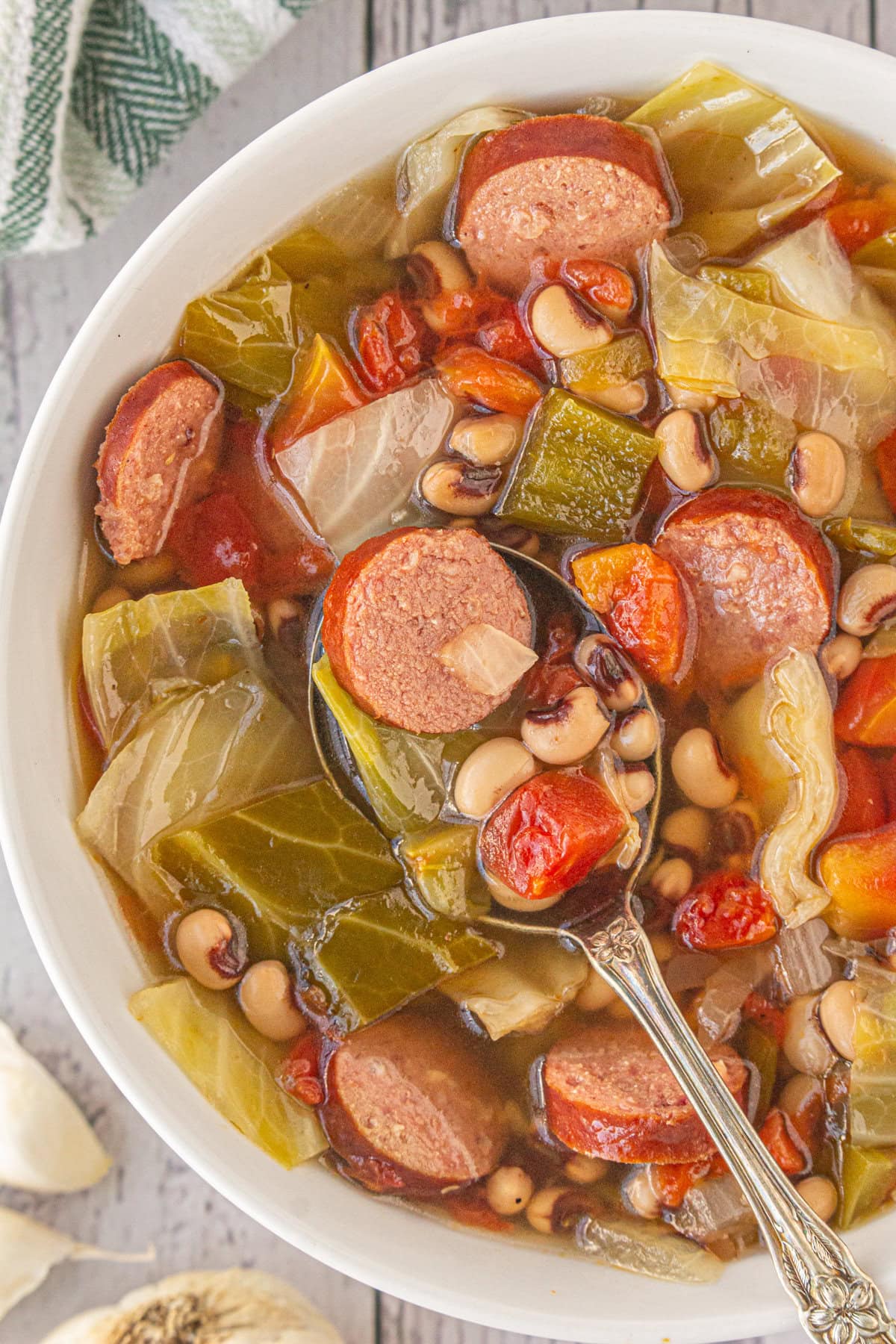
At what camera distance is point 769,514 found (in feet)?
6.68

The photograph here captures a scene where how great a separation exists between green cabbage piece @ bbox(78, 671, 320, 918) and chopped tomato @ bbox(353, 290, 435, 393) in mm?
617

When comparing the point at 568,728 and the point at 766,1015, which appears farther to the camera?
the point at 766,1015

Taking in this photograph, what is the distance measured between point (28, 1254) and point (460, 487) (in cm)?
191

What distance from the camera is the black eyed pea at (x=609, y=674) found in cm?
200

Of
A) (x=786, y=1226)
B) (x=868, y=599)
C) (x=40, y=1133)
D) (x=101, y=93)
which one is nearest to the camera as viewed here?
(x=786, y=1226)

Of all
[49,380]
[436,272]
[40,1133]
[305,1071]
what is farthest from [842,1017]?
[49,380]

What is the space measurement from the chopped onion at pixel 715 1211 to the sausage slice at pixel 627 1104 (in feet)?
0.25

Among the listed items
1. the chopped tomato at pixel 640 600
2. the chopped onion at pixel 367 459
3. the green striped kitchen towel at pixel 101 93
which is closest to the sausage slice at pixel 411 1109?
the chopped tomato at pixel 640 600

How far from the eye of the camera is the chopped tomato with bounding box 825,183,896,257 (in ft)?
6.94

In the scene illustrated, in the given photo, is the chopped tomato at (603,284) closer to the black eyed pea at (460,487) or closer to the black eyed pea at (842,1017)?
the black eyed pea at (460,487)

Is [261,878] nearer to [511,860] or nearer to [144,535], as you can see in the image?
[511,860]

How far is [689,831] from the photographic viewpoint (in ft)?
6.90

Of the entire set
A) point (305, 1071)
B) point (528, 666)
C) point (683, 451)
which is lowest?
point (305, 1071)

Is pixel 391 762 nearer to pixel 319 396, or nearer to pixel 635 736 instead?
pixel 635 736
